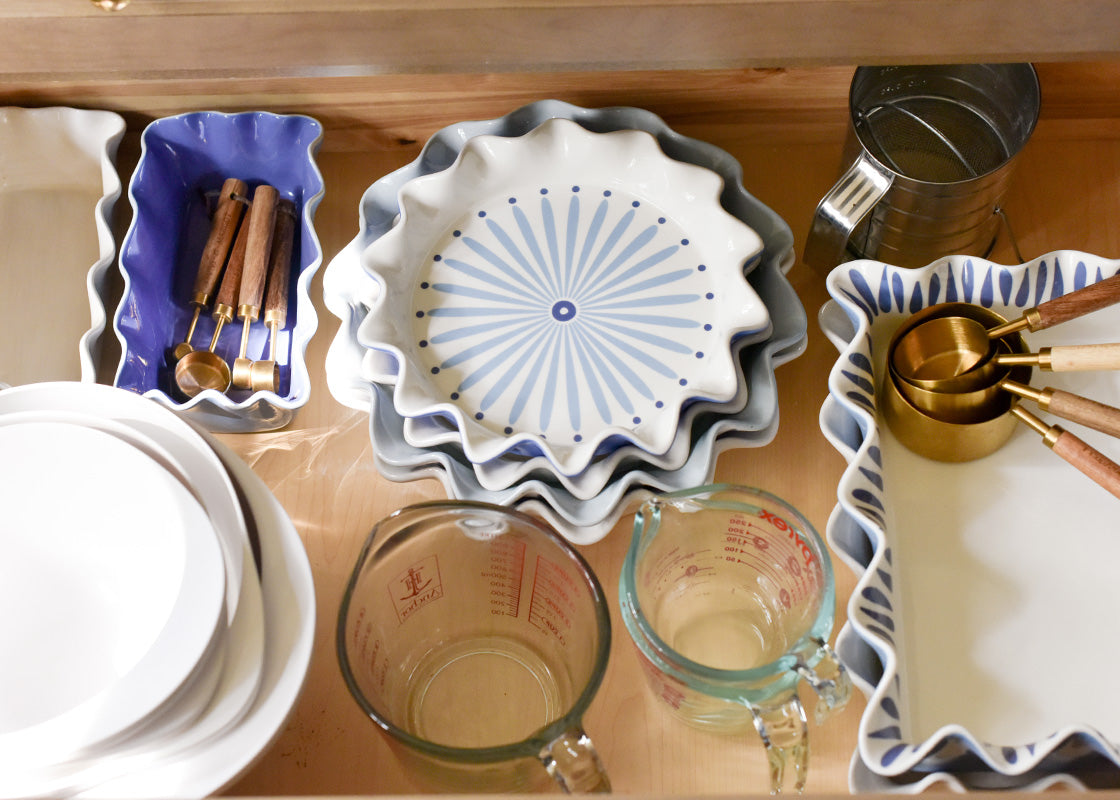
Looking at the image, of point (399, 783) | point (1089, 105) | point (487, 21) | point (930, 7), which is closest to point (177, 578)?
point (399, 783)

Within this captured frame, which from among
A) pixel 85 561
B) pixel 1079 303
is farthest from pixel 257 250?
pixel 1079 303

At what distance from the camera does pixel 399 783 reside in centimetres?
53

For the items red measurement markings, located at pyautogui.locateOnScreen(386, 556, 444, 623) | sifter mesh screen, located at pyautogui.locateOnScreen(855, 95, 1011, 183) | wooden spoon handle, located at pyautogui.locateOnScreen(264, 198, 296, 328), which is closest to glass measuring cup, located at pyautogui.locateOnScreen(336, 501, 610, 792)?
red measurement markings, located at pyautogui.locateOnScreen(386, 556, 444, 623)

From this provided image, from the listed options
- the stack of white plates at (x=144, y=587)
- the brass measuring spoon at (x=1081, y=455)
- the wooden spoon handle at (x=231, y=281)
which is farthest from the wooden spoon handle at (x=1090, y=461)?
the wooden spoon handle at (x=231, y=281)

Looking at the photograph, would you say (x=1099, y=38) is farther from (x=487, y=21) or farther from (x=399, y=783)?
(x=399, y=783)

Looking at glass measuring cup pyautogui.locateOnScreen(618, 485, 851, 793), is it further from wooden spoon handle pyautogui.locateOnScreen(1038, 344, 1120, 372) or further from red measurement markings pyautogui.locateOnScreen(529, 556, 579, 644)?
wooden spoon handle pyautogui.locateOnScreen(1038, 344, 1120, 372)

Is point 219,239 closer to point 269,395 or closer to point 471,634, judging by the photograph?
point 269,395

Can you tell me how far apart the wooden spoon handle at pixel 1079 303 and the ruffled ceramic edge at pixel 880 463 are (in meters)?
0.05

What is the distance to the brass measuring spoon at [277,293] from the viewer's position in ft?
2.02

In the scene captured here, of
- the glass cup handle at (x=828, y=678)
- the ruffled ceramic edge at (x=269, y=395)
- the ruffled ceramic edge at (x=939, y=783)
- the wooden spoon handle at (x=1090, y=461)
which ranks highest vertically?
the ruffled ceramic edge at (x=269, y=395)

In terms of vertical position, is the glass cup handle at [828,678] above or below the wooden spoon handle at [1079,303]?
below

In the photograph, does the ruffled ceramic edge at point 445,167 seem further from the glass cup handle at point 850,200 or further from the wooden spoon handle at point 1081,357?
the wooden spoon handle at point 1081,357

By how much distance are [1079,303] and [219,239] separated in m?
0.53

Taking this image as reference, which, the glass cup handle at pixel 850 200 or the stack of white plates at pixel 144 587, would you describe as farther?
the glass cup handle at pixel 850 200
